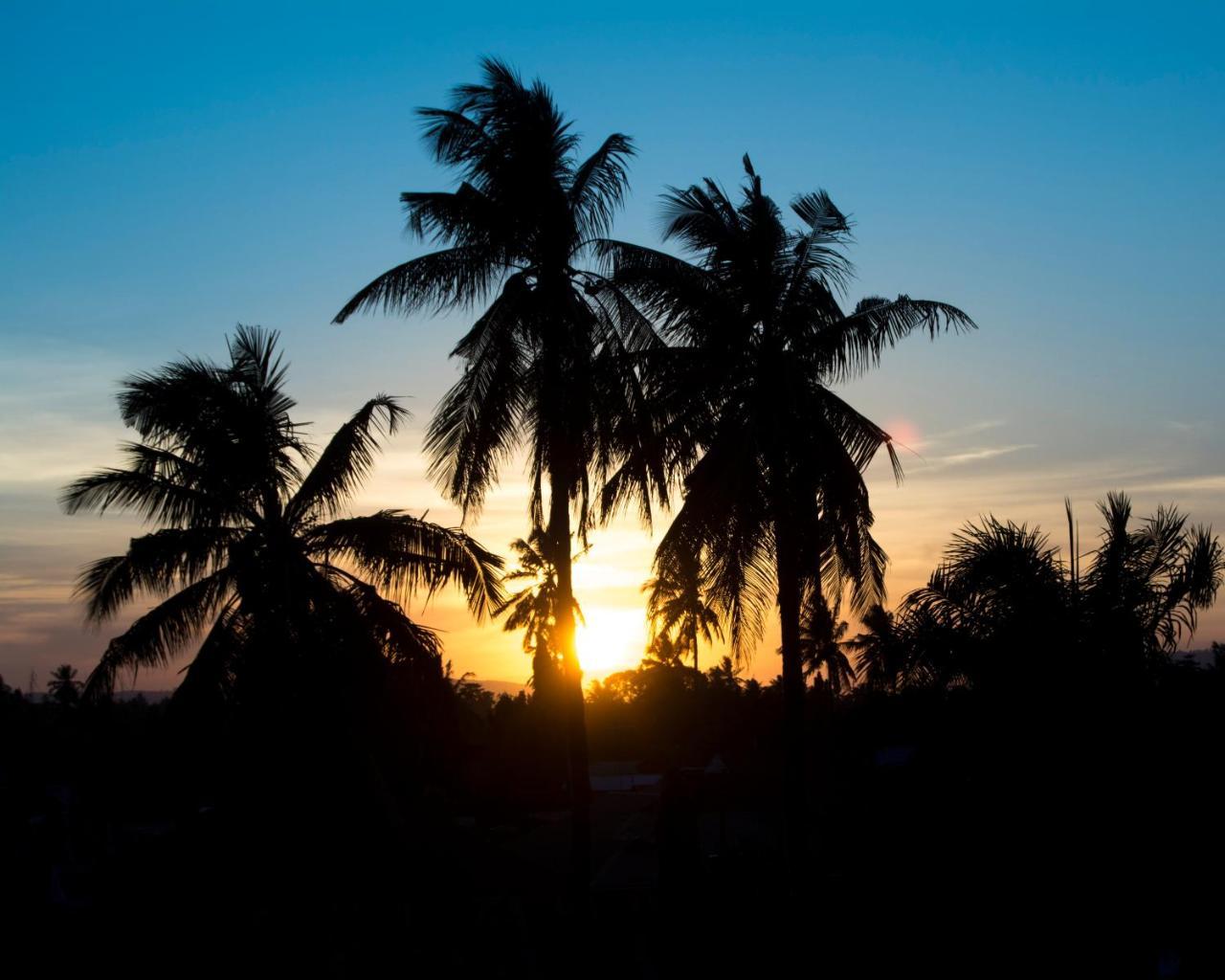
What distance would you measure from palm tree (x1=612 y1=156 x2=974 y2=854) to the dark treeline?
5 cm

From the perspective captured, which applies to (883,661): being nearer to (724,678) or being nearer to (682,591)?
(682,591)

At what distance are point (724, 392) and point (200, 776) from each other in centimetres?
1216

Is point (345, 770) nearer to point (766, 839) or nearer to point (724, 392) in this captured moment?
point (724, 392)

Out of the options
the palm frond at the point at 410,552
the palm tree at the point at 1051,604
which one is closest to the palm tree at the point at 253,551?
the palm frond at the point at 410,552

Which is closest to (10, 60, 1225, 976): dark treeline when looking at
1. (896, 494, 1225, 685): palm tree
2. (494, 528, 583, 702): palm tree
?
(896, 494, 1225, 685): palm tree

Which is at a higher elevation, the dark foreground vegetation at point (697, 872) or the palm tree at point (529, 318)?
the palm tree at point (529, 318)

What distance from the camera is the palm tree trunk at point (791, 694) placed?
1574cm

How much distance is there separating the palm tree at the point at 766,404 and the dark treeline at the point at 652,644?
54 mm

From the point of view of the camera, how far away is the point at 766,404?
54.7 ft

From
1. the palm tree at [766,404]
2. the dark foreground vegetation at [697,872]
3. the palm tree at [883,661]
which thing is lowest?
the dark foreground vegetation at [697,872]

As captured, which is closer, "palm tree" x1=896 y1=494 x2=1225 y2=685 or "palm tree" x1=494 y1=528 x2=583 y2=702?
"palm tree" x1=896 y1=494 x2=1225 y2=685

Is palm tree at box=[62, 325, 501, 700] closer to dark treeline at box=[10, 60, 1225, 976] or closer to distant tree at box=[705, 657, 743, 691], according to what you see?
dark treeline at box=[10, 60, 1225, 976]

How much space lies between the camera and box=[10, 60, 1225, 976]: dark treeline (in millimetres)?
12555

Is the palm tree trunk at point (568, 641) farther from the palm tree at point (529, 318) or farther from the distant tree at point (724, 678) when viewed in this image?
the distant tree at point (724, 678)
